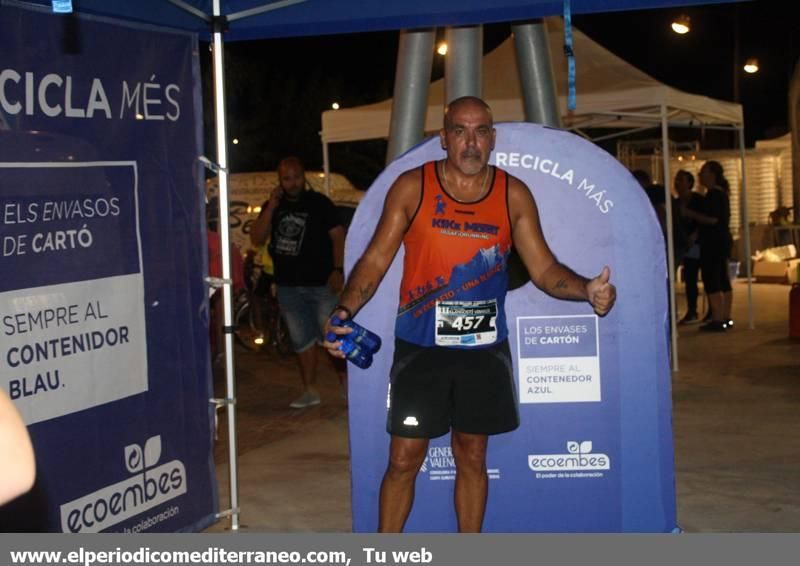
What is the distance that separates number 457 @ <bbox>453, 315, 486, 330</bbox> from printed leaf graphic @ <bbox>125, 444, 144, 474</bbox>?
165cm

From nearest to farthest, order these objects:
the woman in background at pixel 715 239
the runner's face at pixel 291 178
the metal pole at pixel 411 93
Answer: the metal pole at pixel 411 93, the runner's face at pixel 291 178, the woman in background at pixel 715 239

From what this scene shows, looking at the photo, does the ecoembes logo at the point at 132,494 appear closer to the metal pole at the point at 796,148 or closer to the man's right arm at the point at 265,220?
the man's right arm at the point at 265,220

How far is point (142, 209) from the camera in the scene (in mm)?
5832

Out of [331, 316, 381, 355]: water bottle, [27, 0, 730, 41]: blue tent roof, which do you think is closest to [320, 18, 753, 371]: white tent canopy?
[27, 0, 730, 41]: blue tent roof

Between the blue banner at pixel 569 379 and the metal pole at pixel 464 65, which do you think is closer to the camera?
the blue banner at pixel 569 379

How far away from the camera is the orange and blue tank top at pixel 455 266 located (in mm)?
5281

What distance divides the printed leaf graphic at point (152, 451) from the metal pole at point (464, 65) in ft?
14.4

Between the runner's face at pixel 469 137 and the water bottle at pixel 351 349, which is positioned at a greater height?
the runner's face at pixel 469 137

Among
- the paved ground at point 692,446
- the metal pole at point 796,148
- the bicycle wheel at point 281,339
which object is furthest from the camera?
the metal pole at point 796,148

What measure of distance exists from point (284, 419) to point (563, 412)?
4823 mm

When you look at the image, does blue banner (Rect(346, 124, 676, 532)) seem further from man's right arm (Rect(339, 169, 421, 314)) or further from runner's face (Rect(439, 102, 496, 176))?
runner's face (Rect(439, 102, 496, 176))

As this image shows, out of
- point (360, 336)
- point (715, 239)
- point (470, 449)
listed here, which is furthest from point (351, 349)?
point (715, 239)

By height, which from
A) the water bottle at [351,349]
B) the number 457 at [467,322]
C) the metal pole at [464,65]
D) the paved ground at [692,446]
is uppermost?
the metal pole at [464,65]

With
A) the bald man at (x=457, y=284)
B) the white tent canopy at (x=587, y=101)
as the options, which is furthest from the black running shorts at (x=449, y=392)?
the white tent canopy at (x=587, y=101)
